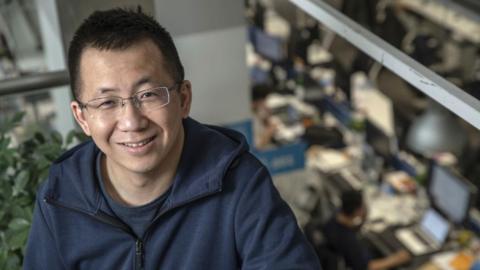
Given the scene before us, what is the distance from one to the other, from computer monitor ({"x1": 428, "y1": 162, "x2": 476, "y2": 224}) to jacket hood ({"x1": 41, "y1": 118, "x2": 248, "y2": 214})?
385 centimetres

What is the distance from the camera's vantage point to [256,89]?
8.44 metres

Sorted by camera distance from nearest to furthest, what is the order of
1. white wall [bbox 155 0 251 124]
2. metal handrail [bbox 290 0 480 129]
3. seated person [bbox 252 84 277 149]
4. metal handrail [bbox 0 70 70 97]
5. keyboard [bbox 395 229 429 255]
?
metal handrail [bbox 290 0 480 129] → metal handrail [bbox 0 70 70 97] → white wall [bbox 155 0 251 124] → keyboard [bbox 395 229 429 255] → seated person [bbox 252 84 277 149]

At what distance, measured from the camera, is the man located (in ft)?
4.72

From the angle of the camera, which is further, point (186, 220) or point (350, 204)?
point (350, 204)

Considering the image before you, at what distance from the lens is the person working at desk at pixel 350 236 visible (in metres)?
5.47

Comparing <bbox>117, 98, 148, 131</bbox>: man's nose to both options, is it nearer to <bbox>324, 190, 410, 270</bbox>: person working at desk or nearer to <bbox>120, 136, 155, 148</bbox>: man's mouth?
<bbox>120, 136, 155, 148</bbox>: man's mouth

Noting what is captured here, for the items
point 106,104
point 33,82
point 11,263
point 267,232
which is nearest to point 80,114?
point 106,104

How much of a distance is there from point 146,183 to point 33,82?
3.91 feet

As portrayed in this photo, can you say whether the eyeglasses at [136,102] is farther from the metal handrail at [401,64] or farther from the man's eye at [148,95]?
the metal handrail at [401,64]

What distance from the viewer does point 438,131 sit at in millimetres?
4695

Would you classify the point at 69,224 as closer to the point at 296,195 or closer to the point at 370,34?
the point at 370,34

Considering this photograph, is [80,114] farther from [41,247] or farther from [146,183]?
[41,247]

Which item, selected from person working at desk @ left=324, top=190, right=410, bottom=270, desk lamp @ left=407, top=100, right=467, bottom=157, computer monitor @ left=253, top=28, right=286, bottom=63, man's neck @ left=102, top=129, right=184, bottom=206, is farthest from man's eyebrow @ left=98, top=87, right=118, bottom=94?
computer monitor @ left=253, top=28, right=286, bottom=63

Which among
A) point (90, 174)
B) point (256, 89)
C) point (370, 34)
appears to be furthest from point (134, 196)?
point (256, 89)
